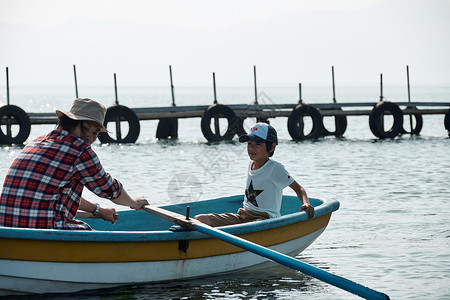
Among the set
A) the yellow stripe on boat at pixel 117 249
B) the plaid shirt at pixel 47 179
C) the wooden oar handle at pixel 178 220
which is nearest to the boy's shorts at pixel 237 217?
the yellow stripe on boat at pixel 117 249

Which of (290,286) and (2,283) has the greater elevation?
(2,283)

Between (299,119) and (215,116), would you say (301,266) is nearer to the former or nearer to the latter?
(215,116)

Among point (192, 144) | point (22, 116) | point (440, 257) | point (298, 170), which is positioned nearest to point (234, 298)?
point (440, 257)

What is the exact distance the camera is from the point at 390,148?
26.0m

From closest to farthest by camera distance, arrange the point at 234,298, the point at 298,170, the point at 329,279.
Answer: the point at 329,279 → the point at 234,298 → the point at 298,170

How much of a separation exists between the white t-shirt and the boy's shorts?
5cm

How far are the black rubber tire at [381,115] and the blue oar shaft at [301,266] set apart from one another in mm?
22759

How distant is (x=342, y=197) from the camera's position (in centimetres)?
1388

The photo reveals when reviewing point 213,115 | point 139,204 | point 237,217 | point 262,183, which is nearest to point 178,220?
point 139,204

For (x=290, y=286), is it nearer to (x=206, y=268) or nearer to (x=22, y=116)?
(x=206, y=268)

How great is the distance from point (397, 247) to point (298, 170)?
10020 mm

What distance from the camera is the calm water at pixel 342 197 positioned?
289 inches

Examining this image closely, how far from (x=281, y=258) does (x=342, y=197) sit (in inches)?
306

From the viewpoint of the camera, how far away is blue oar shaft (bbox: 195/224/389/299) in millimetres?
5906
